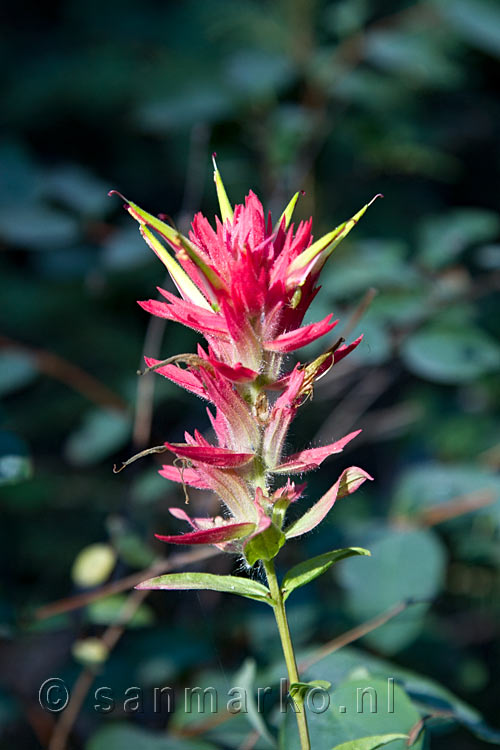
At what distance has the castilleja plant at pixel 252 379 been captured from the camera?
566 millimetres

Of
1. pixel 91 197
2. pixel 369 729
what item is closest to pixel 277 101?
pixel 91 197

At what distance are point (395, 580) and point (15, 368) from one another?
2.84ft

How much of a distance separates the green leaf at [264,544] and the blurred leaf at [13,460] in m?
0.40

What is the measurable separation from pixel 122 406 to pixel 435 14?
Result: 1.26 m

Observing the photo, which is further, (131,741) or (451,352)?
(451,352)

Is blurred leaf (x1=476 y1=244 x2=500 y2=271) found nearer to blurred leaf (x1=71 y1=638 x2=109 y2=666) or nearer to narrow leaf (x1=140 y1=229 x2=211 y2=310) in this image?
narrow leaf (x1=140 y1=229 x2=211 y2=310)

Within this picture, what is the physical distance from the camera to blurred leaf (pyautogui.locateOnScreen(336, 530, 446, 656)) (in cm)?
107

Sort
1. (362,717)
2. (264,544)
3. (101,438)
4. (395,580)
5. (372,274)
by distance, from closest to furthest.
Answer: (264,544) < (362,717) < (395,580) < (372,274) < (101,438)

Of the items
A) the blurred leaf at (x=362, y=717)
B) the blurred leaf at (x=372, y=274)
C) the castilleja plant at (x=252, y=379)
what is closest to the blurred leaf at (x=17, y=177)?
the blurred leaf at (x=372, y=274)

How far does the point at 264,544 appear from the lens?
1.82 feet

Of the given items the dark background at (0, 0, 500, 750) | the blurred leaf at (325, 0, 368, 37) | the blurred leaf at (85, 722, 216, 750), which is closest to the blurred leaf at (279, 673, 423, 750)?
the dark background at (0, 0, 500, 750)

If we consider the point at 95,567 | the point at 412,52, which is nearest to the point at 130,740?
the point at 95,567

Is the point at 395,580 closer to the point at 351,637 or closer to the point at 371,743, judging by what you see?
Answer: the point at 351,637

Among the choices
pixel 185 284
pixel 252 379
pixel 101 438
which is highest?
pixel 101 438
